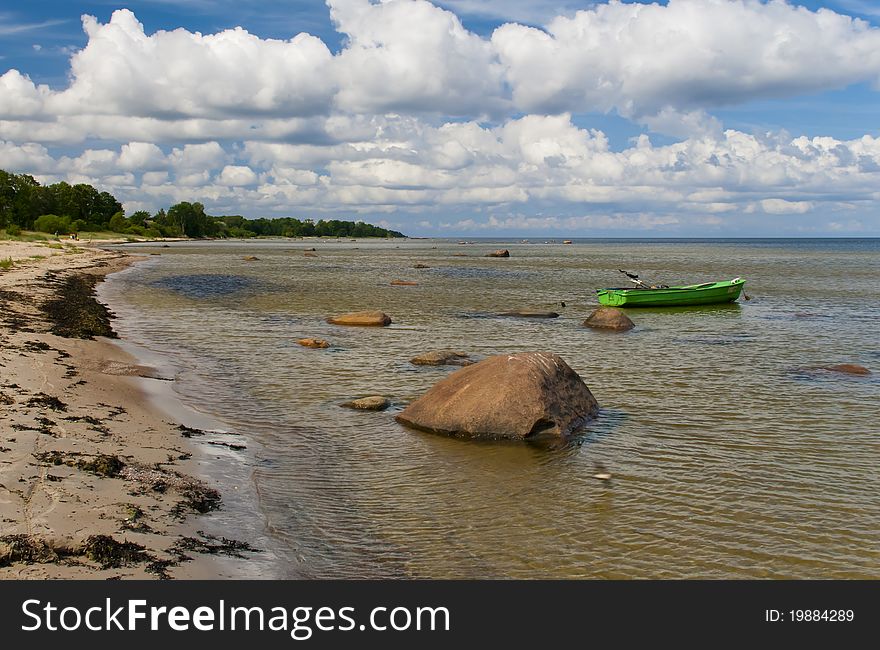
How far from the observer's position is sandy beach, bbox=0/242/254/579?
289 inches

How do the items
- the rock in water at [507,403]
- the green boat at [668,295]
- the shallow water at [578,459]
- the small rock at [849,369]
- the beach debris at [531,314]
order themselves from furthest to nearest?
1. the green boat at [668,295]
2. the beach debris at [531,314]
3. the small rock at [849,369]
4. the rock in water at [507,403]
5. the shallow water at [578,459]

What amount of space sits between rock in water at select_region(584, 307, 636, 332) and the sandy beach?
18813mm

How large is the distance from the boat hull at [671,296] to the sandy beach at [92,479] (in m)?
28.0

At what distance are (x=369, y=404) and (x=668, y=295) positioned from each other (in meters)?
29.1

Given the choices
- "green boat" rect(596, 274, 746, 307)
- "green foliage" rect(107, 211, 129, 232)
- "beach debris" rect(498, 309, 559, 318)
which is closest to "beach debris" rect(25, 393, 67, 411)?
"beach debris" rect(498, 309, 559, 318)

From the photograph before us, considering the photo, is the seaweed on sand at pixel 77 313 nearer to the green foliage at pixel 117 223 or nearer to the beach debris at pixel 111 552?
the beach debris at pixel 111 552

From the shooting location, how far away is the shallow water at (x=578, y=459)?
8797 millimetres

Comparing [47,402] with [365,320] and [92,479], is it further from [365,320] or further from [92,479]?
[365,320]

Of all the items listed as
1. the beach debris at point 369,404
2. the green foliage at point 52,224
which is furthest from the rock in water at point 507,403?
the green foliage at point 52,224

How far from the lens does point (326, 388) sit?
18250 mm

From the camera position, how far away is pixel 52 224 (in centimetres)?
13450

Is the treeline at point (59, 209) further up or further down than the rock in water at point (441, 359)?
further up
